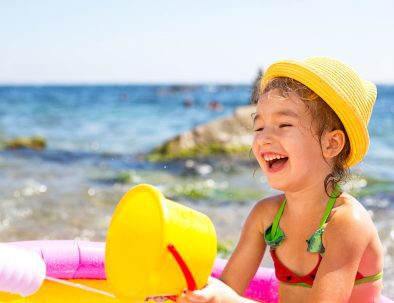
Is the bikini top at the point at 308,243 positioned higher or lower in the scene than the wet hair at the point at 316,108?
lower

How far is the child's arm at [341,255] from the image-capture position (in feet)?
5.83

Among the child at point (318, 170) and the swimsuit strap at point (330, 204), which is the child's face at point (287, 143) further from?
the swimsuit strap at point (330, 204)

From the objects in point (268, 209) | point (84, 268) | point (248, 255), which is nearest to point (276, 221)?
point (268, 209)

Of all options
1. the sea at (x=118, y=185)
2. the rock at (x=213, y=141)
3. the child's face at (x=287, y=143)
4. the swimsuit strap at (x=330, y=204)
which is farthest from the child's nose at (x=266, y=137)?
the rock at (x=213, y=141)

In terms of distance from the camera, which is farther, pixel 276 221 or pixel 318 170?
pixel 276 221

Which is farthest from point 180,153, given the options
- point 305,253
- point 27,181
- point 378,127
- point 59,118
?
point 59,118

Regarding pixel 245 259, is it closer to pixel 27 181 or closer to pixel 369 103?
pixel 369 103

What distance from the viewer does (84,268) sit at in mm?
2604

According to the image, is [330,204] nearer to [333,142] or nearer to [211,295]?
[333,142]

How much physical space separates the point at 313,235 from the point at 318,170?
0.19 meters

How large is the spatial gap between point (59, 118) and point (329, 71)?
54.0 feet

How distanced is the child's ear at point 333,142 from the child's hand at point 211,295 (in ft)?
1.63

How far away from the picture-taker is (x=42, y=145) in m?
10.3

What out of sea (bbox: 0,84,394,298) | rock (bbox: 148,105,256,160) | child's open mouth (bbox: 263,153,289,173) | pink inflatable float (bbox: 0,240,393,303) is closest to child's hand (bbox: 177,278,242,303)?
child's open mouth (bbox: 263,153,289,173)
